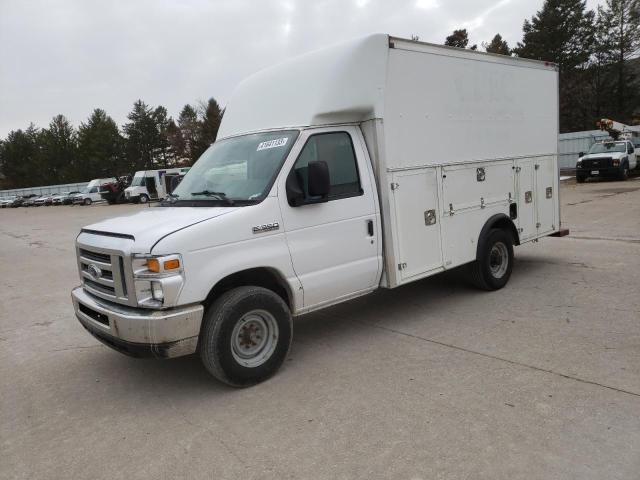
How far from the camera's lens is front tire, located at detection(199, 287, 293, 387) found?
4.02 m

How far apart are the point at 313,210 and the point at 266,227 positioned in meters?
0.54

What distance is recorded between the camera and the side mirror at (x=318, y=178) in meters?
4.27

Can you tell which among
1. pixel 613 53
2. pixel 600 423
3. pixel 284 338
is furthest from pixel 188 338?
pixel 613 53

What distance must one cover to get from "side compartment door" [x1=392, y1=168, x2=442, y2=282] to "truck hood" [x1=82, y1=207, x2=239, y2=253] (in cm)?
188

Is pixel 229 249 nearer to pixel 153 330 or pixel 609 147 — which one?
pixel 153 330

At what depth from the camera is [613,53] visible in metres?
44.7

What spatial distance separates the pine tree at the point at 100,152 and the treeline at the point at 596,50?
61618mm

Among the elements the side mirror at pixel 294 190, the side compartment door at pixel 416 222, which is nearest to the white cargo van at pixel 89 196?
the side compartment door at pixel 416 222

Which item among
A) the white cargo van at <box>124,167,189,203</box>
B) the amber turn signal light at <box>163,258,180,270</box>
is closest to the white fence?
the white cargo van at <box>124,167,189,203</box>

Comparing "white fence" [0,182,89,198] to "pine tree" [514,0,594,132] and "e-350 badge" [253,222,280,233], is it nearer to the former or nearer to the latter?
"pine tree" [514,0,594,132]

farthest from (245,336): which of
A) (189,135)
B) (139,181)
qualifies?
(189,135)

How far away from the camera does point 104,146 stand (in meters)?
78.9

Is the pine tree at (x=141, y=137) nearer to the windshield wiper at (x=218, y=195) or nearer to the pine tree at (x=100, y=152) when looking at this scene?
the pine tree at (x=100, y=152)

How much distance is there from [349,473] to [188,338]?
164 cm
